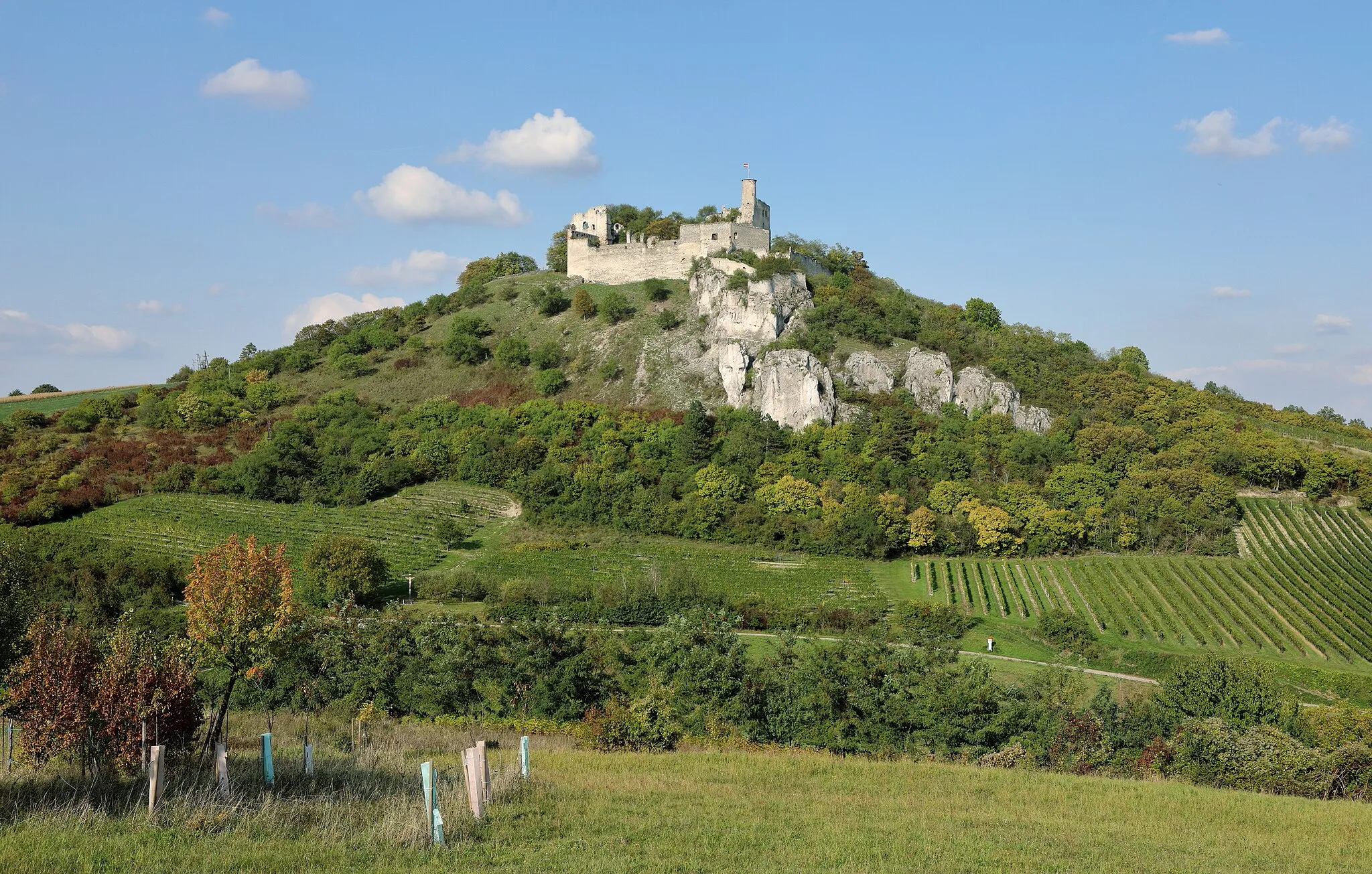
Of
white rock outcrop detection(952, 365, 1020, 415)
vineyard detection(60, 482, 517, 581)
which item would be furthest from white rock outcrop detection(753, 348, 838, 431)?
vineyard detection(60, 482, 517, 581)

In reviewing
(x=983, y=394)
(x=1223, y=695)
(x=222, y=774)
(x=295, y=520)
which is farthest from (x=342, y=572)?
(x=983, y=394)

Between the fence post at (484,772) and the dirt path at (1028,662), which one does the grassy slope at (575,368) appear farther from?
the fence post at (484,772)

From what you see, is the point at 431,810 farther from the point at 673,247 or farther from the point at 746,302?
the point at 673,247

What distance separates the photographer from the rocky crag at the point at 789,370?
2842 inches

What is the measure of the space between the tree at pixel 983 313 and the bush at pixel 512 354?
1476 inches

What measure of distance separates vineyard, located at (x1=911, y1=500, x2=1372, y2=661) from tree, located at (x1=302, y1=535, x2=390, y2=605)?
81.1ft

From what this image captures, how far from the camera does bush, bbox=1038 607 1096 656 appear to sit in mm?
39969

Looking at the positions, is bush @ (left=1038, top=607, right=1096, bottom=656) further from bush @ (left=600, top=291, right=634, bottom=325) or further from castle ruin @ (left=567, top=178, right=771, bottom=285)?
castle ruin @ (left=567, top=178, right=771, bottom=285)

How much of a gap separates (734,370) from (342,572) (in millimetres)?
37558

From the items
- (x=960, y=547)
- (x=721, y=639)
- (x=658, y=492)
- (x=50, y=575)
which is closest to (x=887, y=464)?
(x=960, y=547)

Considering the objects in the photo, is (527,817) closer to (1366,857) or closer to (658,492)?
(1366,857)

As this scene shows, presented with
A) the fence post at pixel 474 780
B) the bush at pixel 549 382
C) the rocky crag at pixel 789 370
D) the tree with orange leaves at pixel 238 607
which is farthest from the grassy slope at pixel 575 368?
the fence post at pixel 474 780

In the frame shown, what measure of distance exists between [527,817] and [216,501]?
53.0 meters

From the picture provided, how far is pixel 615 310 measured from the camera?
83.8 m
